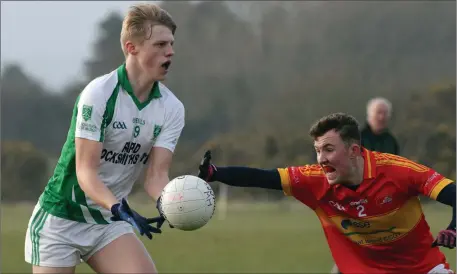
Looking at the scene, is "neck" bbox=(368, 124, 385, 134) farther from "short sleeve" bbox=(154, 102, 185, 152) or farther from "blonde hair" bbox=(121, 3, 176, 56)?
"blonde hair" bbox=(121, 3, 176, 56)

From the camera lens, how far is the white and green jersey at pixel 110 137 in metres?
5.23

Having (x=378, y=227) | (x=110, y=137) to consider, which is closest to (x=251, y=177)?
(x=378, y=227)

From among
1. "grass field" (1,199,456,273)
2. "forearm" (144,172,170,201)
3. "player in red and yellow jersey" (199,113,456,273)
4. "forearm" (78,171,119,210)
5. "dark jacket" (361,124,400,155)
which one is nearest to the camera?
"forearm" (78,171,119,210)

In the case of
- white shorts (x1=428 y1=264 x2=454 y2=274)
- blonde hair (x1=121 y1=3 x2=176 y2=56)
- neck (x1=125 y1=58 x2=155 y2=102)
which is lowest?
white shorts (x1=428 y1=264 x2=454 y2=274)

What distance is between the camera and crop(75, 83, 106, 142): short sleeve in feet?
17.0

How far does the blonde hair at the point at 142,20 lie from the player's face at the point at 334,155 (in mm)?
1241

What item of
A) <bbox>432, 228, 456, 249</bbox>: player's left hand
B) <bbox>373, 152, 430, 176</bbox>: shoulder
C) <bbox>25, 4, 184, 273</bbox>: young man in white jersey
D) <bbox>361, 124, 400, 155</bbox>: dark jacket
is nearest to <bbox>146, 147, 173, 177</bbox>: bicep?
<bbox>25, 4, 184, 273</bbox>: young man in white jersey

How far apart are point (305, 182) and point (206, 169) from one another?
0.68 meters

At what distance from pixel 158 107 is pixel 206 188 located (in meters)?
0.61

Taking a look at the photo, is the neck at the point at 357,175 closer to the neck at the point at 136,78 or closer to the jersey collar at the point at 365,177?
the jersey collar at the point at 365,177

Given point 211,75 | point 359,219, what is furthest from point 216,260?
point 211,75

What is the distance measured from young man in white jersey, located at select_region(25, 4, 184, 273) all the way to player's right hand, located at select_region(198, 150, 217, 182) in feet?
0.83

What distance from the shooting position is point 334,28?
3372 centimetres

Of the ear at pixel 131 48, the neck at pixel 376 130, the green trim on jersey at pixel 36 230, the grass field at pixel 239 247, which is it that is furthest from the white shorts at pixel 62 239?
the grass field at pixel 239 247
